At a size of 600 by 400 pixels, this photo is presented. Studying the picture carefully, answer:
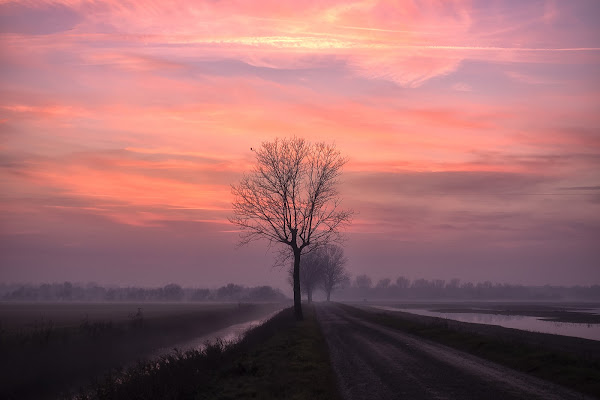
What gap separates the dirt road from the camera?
14.7 metres

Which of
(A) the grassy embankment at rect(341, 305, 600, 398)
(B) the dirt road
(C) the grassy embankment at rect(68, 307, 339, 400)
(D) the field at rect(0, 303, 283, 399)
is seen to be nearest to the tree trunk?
(D) the field at rect(0, 303, 283, 399)

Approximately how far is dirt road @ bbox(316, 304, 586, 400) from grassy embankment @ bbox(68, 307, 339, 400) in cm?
99

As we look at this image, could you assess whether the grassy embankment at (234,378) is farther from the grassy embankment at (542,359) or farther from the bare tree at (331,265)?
the bare tree at (331,265)

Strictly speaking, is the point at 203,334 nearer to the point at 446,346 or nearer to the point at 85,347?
the point at 85,347

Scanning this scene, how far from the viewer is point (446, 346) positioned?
28.0m

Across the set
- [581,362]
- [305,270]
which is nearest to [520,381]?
[581,362]

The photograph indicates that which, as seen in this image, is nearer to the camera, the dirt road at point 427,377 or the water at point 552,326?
the dirt road at point 427,377

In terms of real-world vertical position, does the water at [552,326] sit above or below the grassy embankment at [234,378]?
below

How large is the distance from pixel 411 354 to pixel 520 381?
7697mm

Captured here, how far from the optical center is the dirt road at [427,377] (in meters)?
14.7

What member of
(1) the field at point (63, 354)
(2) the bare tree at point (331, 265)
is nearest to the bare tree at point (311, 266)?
(2) the bare tree at point (331, 265)

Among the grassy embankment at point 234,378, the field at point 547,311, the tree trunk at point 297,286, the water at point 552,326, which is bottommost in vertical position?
the field at point 547,311

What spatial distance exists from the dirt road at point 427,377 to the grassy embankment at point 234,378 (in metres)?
0.99

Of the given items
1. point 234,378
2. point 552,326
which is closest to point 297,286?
point 552,326
